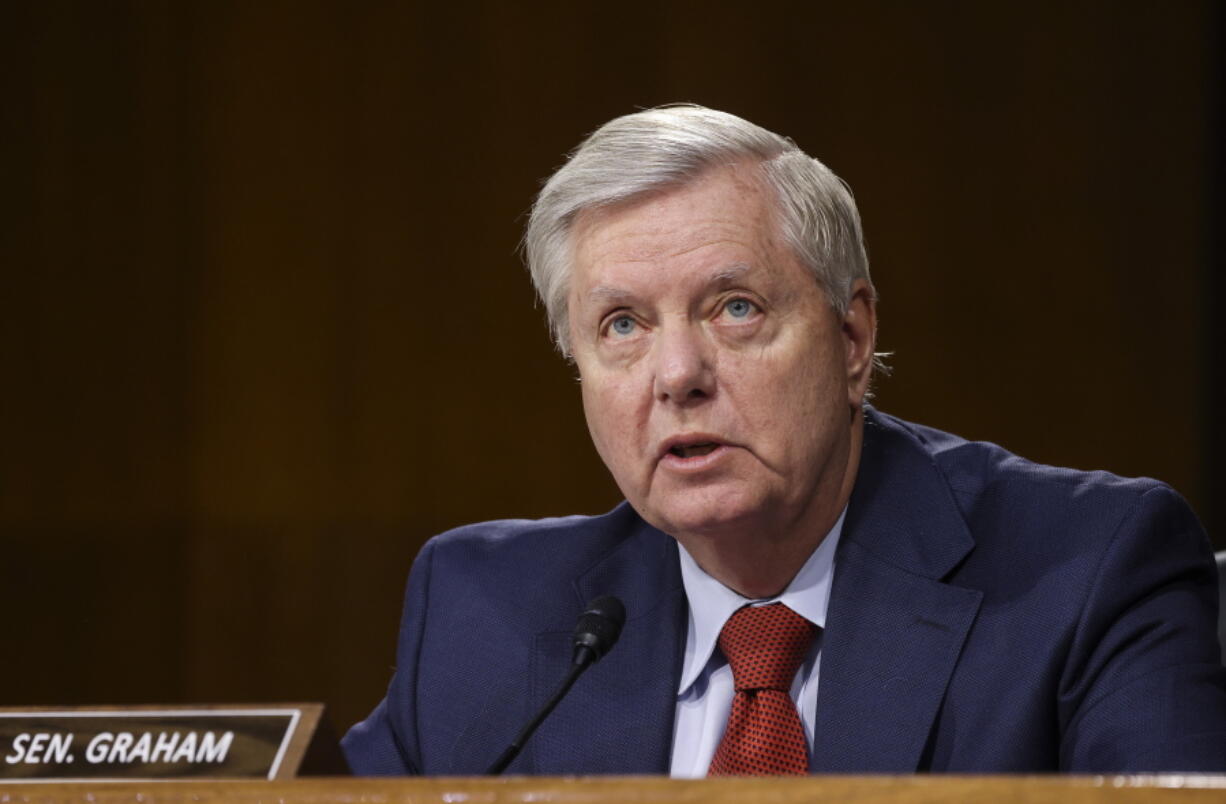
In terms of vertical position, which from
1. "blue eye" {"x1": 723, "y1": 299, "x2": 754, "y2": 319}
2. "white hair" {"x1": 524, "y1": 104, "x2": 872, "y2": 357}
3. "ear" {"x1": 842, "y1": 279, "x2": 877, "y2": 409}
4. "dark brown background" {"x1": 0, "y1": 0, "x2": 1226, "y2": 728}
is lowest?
"dark brown background" {"x1": 0, "y1": 0, "x2": 1226, "y2": 728}

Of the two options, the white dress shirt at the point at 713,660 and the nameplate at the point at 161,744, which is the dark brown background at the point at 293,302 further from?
the nameplate at the point at 161,744

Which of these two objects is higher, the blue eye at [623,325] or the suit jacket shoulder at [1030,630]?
the blue eye at [623,325]

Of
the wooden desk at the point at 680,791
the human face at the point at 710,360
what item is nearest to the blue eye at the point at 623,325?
the human face at the point at 710,360

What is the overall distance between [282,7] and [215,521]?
125cm

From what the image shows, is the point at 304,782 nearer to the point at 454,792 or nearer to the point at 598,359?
the point at 454,792

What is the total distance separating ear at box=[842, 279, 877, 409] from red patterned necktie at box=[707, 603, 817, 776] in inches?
11.1

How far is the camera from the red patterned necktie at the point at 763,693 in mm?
1511

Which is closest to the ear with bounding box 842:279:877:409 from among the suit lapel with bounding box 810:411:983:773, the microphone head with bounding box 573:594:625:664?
the suit lapel with bounding box 810:411:983:773

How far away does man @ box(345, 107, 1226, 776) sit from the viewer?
4.86ft

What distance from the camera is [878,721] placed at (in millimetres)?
1502

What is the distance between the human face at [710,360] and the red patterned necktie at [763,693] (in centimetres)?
10

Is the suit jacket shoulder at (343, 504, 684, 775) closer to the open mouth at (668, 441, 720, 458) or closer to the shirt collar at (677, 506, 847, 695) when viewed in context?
the shirt collar at (677, 506, 847, 695)

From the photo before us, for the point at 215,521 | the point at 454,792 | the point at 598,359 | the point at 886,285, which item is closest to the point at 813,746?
the point at 598,359

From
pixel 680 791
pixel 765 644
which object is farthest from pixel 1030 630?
pixel 680 791
